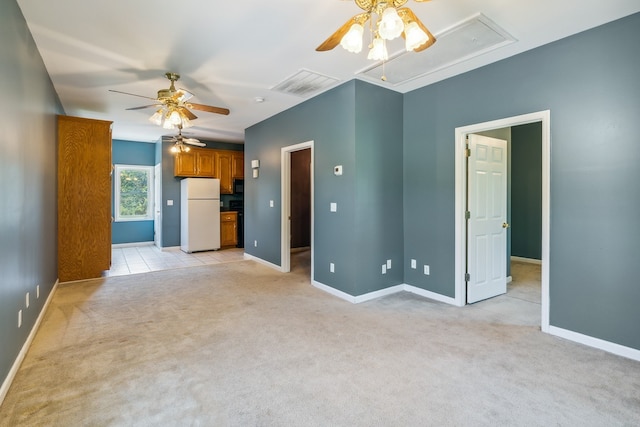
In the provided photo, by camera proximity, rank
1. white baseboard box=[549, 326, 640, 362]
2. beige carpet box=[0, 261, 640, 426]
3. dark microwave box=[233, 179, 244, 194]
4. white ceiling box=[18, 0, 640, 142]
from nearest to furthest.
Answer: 1. beige carpet box=[0, 261, 640, 426]
2. white ceiling box=[18, 0, 640, 142]
3. white baseboard box=[549, 326, 640, 362]
4. dark microwave box=[233, 179, 244, 194]

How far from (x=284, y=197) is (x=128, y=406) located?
371 cm

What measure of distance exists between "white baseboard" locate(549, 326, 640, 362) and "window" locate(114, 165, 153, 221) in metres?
8.83

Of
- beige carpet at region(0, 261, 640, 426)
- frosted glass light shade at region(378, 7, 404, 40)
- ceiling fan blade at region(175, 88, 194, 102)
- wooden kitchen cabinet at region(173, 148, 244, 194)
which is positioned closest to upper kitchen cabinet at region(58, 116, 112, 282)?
beige carpet at region(0, 261, 640, 426)

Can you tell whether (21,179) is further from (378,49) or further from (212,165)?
(212,165)

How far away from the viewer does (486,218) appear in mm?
3918

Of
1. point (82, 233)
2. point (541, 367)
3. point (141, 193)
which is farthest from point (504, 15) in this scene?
point (141, 193)

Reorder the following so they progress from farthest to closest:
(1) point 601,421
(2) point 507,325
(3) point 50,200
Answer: (3) point 50,200 → (2) point 507,325 → (1) point 601,421

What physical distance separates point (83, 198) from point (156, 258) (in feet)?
7.47

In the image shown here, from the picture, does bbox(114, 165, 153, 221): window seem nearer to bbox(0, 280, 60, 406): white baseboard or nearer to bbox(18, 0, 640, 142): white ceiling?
bbox(18, 0, 640, 142): white ceiling

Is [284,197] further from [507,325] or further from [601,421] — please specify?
[601,421]

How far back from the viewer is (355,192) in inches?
151

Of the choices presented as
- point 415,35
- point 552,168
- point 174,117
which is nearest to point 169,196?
point 174,117

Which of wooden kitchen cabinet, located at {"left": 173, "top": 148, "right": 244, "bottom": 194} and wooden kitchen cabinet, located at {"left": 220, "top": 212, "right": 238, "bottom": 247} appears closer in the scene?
wooden kitchen cabinet, located at {"left": 173, "top": 148, "right": 244, "bottom": 194}

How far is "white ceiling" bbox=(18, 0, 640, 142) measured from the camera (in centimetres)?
238
